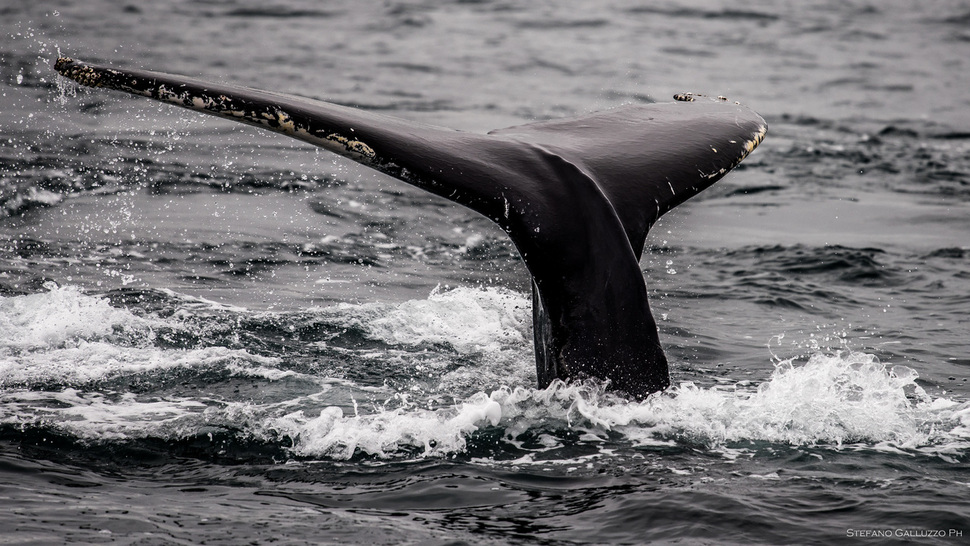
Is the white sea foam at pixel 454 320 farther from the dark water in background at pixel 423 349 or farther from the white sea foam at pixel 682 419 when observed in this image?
the white sea foam at pixel 682 419

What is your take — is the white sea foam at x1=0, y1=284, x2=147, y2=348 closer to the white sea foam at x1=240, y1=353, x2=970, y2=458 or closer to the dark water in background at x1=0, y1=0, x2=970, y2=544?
the dark water in background at x1=0, y1=0, x2=970, y2=544

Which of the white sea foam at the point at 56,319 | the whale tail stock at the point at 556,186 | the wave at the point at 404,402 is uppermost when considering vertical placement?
the whale tail stock at the point at 556,186

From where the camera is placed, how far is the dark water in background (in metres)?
4.60

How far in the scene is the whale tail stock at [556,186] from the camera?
14.3 ft

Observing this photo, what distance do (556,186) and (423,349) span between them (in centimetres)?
219

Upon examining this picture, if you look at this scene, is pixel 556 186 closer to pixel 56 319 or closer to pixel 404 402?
pixel 404 402

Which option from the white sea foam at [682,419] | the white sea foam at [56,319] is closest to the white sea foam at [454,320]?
the white sea foam at [682,419]

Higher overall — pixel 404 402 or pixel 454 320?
pixel 454 320

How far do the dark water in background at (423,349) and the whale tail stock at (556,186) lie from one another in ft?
0.96

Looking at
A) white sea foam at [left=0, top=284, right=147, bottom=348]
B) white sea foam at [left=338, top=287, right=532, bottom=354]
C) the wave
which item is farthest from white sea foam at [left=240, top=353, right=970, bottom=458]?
white sea foam at [left=0, top=284, right=147, bottom=348]

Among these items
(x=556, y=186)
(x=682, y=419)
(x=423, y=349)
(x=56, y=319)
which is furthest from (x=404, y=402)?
(x=56, y=319)

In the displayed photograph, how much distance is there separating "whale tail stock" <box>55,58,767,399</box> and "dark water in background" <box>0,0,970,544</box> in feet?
0.96

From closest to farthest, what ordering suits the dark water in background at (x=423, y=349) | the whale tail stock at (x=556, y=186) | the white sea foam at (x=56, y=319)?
1. the whale tail stock at (x=556, y=186)
2. the dark water in background at (x=423, y=349)
3. the white sea foam at (x=56, y=319)

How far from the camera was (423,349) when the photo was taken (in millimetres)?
6723
